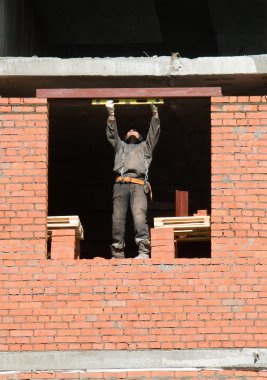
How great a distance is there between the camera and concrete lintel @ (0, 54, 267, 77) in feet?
61.2

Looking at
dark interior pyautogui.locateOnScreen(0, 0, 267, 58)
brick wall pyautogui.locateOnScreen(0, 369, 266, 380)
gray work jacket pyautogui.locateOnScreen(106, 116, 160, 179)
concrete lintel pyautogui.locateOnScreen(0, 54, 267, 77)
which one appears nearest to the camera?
brick wall pyautogui.locateOnScreen(0, 369, 266, 380)

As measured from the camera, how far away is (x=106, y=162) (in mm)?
22297

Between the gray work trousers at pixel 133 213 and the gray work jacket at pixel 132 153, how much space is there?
16 centimetres

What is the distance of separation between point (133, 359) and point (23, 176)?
2.36 metres

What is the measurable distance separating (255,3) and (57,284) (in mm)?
7252

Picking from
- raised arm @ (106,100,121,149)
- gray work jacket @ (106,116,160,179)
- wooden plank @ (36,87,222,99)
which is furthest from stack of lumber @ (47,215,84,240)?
wooden plank @ (36,87,222,99)

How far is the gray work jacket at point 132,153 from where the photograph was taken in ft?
62.4

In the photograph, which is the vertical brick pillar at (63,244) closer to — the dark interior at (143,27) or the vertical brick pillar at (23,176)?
the vertical brick pillar at (23,176)

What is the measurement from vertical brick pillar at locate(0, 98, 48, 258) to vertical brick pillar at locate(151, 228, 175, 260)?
116 centimetres

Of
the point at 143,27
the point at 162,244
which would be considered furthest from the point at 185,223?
the point at 143,27

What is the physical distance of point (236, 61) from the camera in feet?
61.2

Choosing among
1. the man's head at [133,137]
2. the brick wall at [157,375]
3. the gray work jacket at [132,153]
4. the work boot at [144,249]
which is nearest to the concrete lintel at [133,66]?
the gray work jacket at [132,153]

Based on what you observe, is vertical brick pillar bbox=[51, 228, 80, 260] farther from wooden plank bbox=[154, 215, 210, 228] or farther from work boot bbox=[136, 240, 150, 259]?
wooden plank bbox=[154, 215, 210, 228]

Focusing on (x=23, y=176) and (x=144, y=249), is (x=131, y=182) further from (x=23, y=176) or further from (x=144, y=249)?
(x=23, y=176)
